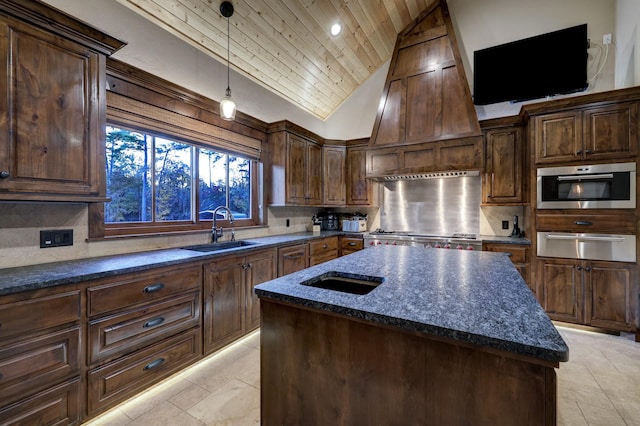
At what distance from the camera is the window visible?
2.26m

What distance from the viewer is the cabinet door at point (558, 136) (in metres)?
2.80

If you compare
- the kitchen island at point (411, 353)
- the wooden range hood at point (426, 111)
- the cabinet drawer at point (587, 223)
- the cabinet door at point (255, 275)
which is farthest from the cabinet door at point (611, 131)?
the cabinet door at point (255, 275)

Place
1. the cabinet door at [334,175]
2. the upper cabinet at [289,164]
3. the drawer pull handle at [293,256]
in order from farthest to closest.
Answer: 1. the cabinet door at [334,175]
2. the upper cabinet at [289,164]
3. the drawer pull handle at [293,256]

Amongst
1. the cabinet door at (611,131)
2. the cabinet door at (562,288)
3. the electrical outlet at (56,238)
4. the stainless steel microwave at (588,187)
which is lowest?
the cabinet door at (562,288)

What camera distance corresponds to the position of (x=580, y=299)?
281 centimetres

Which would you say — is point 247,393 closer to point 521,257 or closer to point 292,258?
point 292,258

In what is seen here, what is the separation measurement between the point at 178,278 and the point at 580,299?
3852 mm

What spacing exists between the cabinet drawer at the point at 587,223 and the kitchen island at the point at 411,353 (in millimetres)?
2118

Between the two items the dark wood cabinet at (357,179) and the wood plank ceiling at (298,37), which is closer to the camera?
the wood plank ceiling at (298,37)

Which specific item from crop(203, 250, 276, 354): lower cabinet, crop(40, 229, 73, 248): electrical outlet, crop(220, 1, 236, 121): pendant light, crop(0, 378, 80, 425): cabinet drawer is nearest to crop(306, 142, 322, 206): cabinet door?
crop(203, 250, 276, 354): lower cabinet

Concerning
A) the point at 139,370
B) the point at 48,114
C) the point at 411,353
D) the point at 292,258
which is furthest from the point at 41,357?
the point at 292,258

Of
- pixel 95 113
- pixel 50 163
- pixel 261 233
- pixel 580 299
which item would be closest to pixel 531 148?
pixel 580 299

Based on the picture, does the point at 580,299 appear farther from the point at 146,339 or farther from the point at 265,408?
the point at 146,339

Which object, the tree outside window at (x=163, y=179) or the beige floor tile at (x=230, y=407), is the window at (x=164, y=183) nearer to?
the tree outside window at (x=163, y=179)
